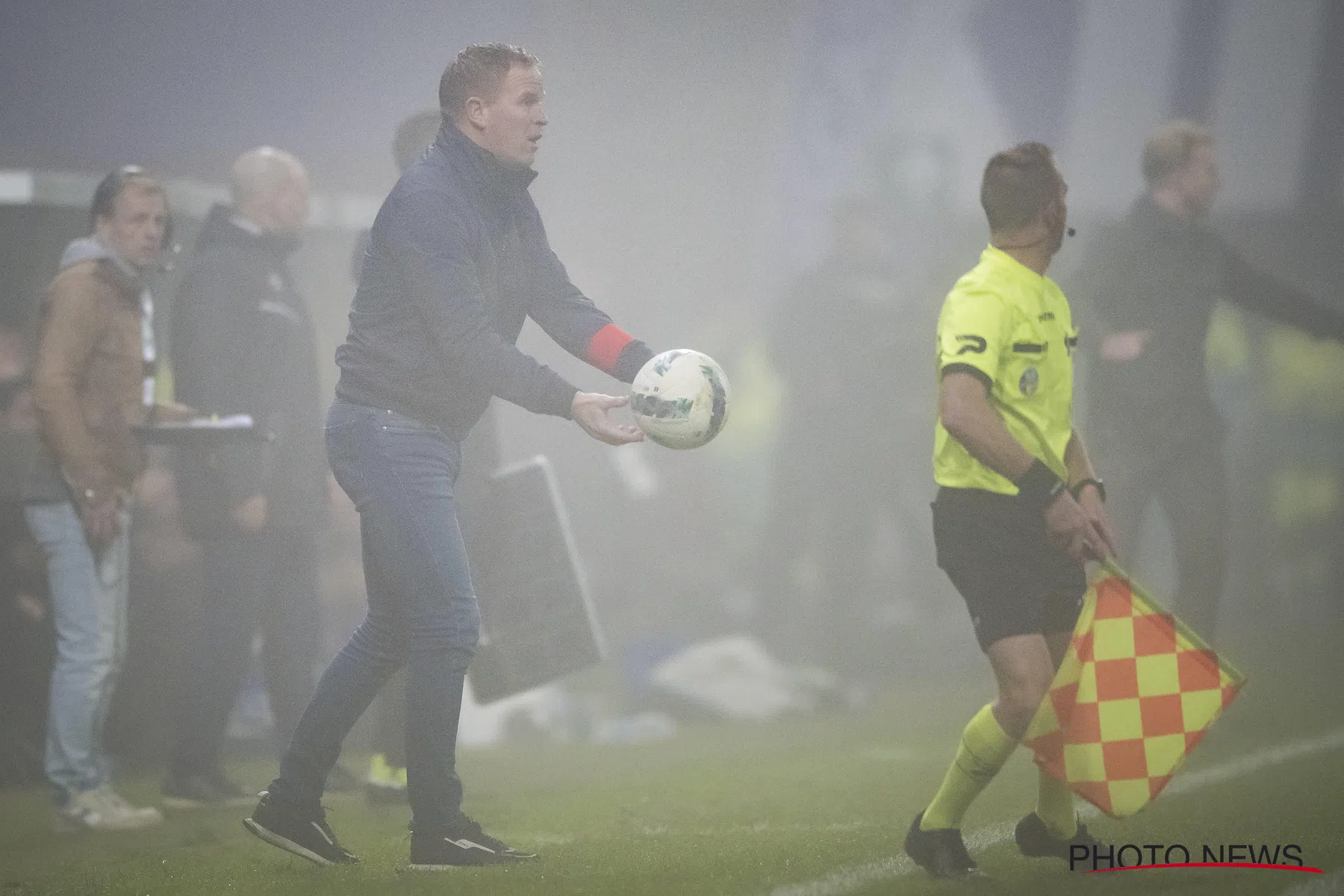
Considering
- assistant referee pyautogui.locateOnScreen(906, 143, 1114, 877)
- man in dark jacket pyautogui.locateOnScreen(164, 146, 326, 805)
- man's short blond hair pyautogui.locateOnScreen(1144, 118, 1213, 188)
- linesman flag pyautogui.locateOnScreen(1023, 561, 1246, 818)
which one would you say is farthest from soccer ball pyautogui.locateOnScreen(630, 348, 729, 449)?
man's short blond hair pyautogui.locateOnScreen(1144, 118, 1213, 188)

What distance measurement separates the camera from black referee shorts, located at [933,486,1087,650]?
3.46m

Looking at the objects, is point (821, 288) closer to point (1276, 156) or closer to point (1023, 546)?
point (1276, 156)

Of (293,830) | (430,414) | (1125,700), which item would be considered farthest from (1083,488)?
(293,830)

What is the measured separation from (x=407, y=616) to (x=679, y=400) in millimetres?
853

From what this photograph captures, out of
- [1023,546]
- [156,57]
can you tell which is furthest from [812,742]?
[156,57]

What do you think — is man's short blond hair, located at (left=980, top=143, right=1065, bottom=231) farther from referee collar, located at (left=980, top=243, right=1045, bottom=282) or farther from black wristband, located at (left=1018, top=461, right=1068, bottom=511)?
black wristband, located at (left=1018, top=461, right=1068, bottom=511)

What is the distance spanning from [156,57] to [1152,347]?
4.12 m

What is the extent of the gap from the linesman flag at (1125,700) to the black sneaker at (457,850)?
4.28 feet

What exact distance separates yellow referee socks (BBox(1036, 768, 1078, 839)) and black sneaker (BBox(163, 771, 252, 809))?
9.09 feet

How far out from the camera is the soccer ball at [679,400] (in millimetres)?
3643

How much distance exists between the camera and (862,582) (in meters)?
7.90

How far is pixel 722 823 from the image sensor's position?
4633mm

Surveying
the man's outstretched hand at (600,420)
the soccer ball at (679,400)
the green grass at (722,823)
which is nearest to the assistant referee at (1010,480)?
the green grass at (722,823)

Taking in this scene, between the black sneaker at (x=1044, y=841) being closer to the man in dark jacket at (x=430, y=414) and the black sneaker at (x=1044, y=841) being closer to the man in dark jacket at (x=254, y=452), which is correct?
the man in dark jacket at (x=430, y=414)
